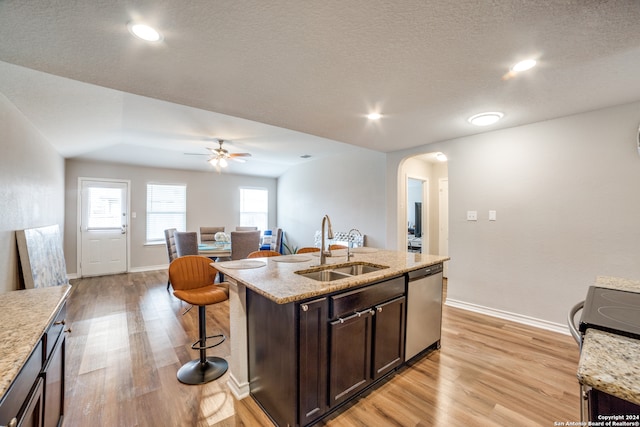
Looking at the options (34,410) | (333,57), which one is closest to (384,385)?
(34,410)

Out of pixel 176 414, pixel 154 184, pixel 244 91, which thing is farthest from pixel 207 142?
pixel 176 414

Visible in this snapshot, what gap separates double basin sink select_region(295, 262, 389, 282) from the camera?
85.0 inches

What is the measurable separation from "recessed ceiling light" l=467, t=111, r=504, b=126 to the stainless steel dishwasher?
1636 millimetres

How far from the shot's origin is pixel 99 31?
151cm

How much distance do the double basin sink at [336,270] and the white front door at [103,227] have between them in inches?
219

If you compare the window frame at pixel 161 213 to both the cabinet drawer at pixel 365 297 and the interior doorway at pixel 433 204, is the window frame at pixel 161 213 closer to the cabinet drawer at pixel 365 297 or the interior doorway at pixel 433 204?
the interior doorway at pixel 433 204

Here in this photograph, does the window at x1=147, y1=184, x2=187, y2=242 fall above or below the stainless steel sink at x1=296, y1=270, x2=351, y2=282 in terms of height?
above

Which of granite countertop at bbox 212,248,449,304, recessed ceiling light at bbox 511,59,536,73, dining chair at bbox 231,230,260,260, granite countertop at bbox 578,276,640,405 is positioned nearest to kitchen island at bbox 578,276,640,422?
granite countertop at bbox 578,276,640,405

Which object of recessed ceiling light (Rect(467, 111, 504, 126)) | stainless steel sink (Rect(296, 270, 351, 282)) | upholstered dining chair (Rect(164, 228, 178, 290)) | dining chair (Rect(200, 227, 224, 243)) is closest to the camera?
stainless steel sink (Rect(296, 270, 351, 282))

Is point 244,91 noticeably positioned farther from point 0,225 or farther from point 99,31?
point 0,225

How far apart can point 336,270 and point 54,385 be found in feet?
6.01

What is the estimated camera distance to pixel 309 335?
5.03ft

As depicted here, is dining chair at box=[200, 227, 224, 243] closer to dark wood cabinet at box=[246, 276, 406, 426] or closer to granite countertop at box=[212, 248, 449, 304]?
granite countertop at box=[212, 248, 449, 304]

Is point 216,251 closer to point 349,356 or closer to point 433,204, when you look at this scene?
point 349,356
